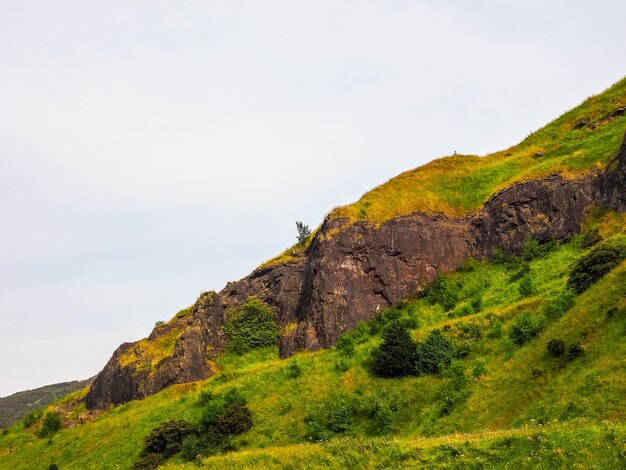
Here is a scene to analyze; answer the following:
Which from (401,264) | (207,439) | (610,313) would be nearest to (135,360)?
(207,439)

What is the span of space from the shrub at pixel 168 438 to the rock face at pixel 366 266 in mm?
13692

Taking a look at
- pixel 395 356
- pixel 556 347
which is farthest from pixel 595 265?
pixel 395 356

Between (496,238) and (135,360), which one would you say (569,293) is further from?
(135,360)

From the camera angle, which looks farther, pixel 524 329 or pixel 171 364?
pixel 171 364

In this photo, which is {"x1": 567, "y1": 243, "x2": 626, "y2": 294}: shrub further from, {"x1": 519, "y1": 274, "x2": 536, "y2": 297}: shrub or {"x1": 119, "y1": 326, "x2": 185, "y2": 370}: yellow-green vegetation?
{"x1": 119, "y1": 326, "x2": 185, "y2": 370}: yellow-green vegetation

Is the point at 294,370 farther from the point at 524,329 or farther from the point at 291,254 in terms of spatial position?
the point at 291,254

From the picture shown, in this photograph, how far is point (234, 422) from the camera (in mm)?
32344

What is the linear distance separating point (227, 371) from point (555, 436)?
36.7 m

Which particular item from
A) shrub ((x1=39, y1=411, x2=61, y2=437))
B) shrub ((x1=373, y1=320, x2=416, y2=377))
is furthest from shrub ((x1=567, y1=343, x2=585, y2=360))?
shrub ((x1=39, y1=411, x2=61, y2=437))

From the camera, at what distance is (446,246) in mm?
51188

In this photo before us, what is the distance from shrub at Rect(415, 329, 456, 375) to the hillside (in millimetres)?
138

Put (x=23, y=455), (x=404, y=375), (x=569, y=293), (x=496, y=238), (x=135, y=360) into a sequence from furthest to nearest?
(x=135, y=360), (x=496, y=238), (x=23, y=455), (x=404, y=375), (x=569, y=293)

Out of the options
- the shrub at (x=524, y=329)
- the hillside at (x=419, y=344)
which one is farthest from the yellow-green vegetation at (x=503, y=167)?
the shrub at (x=524, y=329)

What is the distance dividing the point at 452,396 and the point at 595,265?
12709 mm
